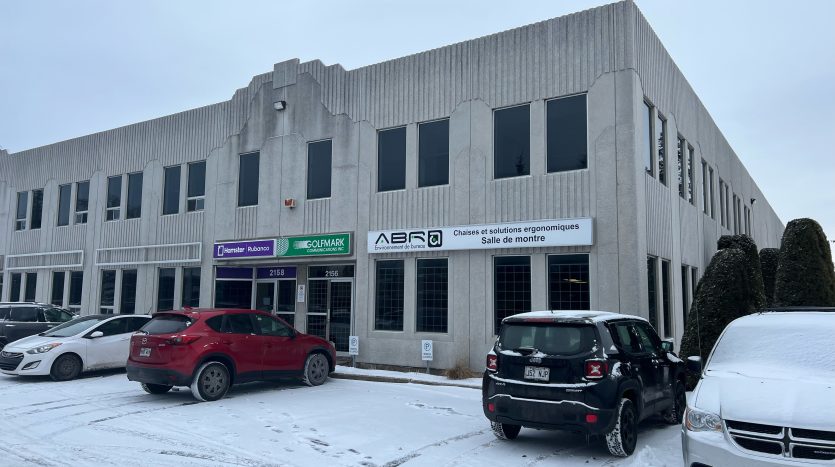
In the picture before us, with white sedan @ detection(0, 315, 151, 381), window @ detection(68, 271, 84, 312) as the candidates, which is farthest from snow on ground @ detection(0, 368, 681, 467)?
window @ detection(68, 271, 84, 312)

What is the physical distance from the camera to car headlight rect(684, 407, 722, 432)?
224 inches

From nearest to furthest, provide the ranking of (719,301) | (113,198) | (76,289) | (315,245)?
(719,301) → (315,245) → (113,198) → (76,289)

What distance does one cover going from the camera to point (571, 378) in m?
7.57

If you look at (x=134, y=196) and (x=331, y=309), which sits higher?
(x=134, y=196)

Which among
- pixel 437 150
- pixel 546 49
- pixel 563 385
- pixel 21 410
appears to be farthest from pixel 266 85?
pixel 563 385

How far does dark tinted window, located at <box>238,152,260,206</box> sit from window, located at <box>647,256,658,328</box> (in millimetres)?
11562

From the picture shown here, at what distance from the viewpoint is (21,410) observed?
10758 millimetres

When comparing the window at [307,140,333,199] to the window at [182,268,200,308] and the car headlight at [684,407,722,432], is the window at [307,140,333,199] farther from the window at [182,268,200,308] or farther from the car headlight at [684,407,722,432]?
the car headlight at [684,407,722,432]

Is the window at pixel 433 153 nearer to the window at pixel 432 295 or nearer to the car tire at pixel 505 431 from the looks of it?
the window at pixel 432 295

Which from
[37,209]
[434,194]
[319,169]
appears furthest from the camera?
[37,209]

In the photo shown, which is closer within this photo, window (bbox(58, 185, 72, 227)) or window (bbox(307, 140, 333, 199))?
window (bbox(307, 140, 333, 199))

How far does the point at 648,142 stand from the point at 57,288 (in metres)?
22.6

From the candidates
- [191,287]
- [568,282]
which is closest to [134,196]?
[191,287]

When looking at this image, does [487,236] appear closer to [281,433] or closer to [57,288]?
[281,433]
